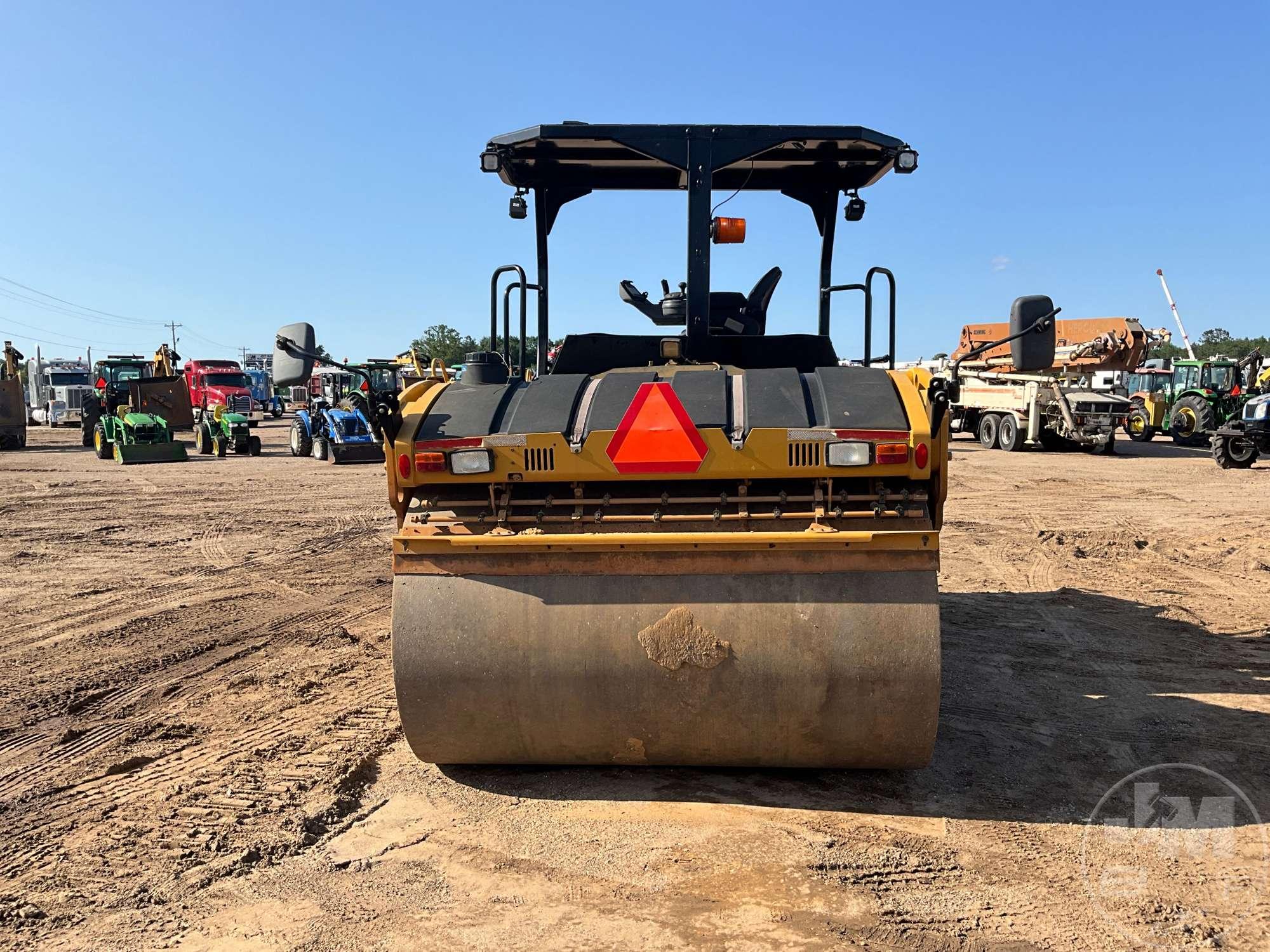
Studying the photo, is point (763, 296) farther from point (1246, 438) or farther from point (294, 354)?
point (1246, 438)

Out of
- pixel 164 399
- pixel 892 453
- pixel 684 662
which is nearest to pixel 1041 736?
pixel 892 453

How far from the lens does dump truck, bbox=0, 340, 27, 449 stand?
23891 mm

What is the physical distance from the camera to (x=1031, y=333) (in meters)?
3.49

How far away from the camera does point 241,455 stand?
22.3m

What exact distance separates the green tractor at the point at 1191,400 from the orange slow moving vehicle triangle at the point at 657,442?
21284mm

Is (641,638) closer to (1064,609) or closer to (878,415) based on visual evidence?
(878,415)

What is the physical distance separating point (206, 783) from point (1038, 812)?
3.18 m

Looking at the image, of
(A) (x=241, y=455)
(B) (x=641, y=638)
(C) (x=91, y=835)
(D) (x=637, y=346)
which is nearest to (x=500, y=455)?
(B) (x=641, y=638)

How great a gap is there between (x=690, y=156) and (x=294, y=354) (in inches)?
75.3

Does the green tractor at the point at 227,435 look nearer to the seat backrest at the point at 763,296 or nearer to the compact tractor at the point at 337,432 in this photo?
the compact tractor at the point at 337,432

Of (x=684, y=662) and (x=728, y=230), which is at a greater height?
(x=728, y=230)

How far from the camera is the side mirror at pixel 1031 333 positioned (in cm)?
347

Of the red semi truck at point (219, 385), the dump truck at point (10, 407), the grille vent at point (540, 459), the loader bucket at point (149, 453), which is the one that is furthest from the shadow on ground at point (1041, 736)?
the red semi truck at point (219, 385)

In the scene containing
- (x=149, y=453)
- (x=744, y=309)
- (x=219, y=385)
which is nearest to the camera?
(x=744, y=309)
